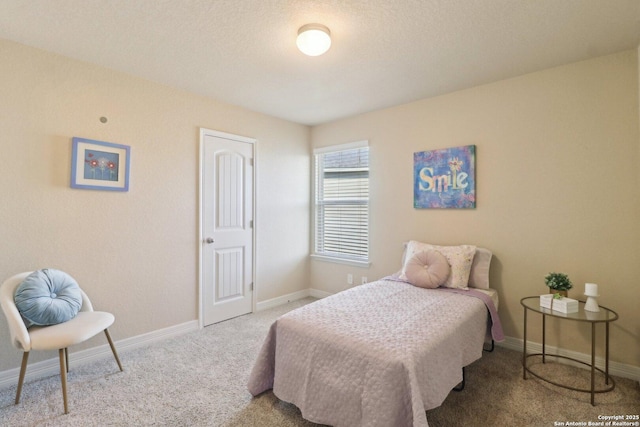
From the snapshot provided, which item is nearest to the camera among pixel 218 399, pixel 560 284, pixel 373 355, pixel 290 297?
pixel 373 355

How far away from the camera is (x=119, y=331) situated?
2.71 meters

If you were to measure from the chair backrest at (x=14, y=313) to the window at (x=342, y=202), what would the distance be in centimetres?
306

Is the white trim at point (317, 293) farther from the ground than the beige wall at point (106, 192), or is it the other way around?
the beige wall at point (106, 192)

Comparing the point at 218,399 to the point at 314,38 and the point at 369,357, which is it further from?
the point at 314,38

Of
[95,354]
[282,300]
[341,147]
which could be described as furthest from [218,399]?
[341,147]

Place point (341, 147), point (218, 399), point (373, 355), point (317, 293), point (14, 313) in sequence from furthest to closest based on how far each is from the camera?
point (317, 293)
point (341, 147)
point (218, 399)
point (14, 313)
point (373, 355)

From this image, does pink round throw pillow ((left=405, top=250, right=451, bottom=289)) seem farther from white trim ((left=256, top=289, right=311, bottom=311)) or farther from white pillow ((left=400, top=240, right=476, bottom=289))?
white trim ((left=256, top=289, right=311, bottom=311))

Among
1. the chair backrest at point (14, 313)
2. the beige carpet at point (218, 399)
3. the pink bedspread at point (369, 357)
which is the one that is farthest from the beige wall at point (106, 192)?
the pink bedspread at point (369, 357)

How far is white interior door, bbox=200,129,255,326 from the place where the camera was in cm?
333

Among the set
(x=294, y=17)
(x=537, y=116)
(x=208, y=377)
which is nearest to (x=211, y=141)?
(x=294, y=17)

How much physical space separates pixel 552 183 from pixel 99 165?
3865mm

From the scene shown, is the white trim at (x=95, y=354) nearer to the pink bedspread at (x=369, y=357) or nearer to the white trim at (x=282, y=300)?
the white trim at (x=282, y=300)

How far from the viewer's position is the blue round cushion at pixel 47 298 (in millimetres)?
1985

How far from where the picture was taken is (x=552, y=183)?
2586 mm
